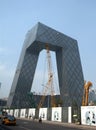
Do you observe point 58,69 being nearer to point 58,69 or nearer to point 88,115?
point 58,69

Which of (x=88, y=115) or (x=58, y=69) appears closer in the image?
(x=88, y=115)

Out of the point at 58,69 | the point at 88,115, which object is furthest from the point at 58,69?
the point at 88,115

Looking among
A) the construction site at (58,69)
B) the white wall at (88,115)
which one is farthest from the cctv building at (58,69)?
the white wall at (88,115)

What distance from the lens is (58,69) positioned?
584 ft

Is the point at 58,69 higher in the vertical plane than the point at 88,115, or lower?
higher

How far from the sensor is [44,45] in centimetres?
16712

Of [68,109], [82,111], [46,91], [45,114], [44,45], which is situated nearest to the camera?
[82,111]

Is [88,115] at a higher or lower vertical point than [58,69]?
lower

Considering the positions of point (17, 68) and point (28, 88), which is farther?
point (17, 68)

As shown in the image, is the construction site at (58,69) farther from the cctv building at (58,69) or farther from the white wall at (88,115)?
the white wall at (88,115)

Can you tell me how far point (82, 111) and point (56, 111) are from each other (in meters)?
16.3

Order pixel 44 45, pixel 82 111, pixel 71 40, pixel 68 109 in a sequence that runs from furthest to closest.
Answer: pixel 71 40 → pixel 44 45 → pixel 68 109 → pixel 82 111

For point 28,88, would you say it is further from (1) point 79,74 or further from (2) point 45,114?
(2) point 45,114

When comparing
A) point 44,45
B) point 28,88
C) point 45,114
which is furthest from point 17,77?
point 45,114
